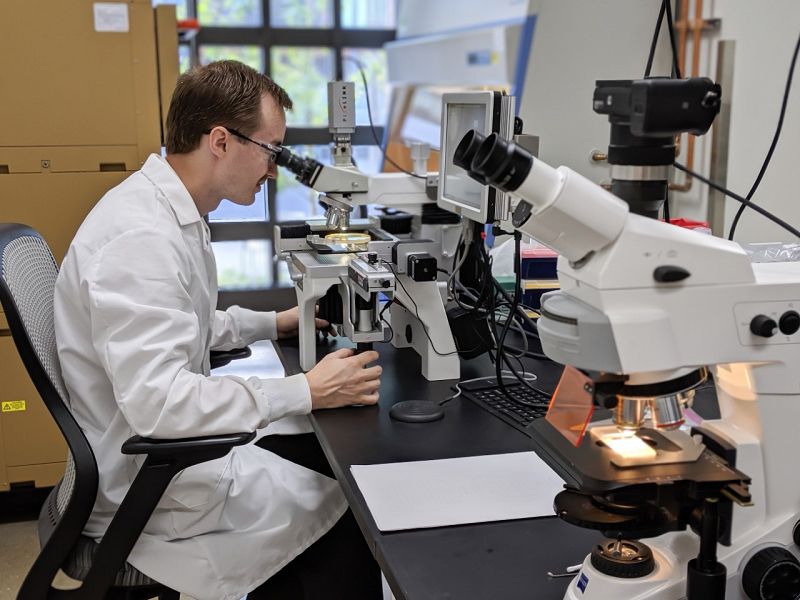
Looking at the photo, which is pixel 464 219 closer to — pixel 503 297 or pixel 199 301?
pixel 503 297

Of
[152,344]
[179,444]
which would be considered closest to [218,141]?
[152,344]

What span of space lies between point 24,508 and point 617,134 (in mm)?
2706

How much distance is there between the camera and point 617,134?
84cm

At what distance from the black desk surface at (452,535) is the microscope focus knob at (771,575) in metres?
0.20

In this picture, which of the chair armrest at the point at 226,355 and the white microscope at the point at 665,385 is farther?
the chair armrest at the point at 226,355

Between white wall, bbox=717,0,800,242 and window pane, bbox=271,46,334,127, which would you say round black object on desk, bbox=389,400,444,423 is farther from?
window pane, bbox=271,46,334,127

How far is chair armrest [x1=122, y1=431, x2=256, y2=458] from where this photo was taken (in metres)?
1.32

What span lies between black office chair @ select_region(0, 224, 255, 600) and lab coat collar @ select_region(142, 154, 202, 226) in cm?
27

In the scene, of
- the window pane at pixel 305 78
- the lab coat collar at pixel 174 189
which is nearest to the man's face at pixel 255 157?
the lab coat collar at pixel 174 189

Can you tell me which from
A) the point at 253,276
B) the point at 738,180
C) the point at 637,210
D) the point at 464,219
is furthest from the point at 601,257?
the point at 253,276

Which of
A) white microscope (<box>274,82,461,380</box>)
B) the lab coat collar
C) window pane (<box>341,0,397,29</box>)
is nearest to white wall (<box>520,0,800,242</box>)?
white microscope (<box>274,82,461,380</box>)

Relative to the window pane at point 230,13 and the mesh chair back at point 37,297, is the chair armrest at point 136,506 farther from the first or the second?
the window pane at point 230,13

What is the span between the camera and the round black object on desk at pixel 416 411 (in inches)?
59.2

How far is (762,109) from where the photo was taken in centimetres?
265
